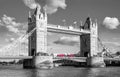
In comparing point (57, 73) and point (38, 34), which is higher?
point (38, 34)

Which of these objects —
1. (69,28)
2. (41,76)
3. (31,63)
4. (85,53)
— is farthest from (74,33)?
(41,76)

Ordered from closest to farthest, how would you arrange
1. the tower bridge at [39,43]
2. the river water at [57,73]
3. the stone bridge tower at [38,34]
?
the river water at [57,73] < the tower bridge at [39,43] < the stone bridge tower at [38,34]

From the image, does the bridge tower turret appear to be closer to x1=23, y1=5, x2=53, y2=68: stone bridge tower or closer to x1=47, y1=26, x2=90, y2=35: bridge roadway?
x1=47, y1=26, x2=90, y2=35: bridge roadway

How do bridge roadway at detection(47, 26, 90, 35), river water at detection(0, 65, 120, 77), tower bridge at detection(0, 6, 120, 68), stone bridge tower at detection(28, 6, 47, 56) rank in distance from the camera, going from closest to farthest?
river water at detection(0, 65, 120, 77) → tower bridge at detection(0, 6, 120, 68) → stone bridge tower at detection(28, 6, 47, 56) → bridge roadway at detection(47, 26, 90, 35)

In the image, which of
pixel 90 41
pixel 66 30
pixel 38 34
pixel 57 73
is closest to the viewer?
pixel 57 73

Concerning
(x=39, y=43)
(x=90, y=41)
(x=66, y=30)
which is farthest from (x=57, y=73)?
(x=90, y=41)

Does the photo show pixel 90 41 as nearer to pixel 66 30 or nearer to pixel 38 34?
pixel 66 30

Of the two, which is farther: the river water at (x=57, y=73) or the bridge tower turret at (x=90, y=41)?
the bridge tower turret at (x=90, y=41)

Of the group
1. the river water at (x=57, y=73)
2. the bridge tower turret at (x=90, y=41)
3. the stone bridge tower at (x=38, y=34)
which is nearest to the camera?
the river water at (x=57, y=73)

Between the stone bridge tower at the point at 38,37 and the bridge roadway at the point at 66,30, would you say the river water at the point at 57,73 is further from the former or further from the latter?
the bridge roadway at the point at 66,30

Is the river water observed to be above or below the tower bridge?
below

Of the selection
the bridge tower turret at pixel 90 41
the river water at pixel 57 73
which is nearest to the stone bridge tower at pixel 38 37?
the river water at pixel 57 73

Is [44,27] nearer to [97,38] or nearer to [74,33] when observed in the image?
[74,33]

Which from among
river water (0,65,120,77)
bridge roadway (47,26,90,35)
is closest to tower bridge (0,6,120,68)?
bridge roadway (47,26,90,35)
